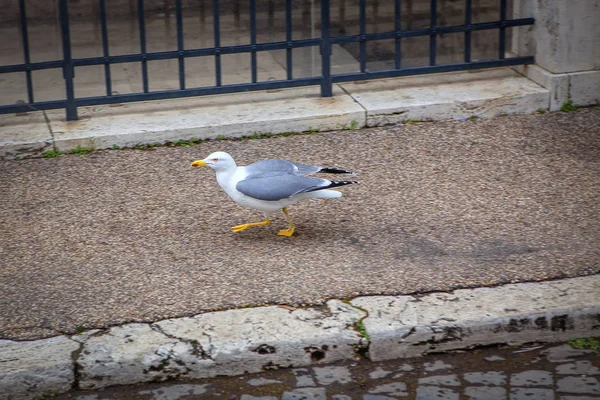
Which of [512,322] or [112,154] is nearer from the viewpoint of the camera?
[512,322]

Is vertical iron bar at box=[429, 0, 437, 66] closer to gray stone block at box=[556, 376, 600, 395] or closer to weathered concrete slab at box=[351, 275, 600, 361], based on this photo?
weathered concrete slab at box=[351, 275, 600, 361]

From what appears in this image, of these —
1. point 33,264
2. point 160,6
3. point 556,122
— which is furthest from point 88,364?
point 160,6

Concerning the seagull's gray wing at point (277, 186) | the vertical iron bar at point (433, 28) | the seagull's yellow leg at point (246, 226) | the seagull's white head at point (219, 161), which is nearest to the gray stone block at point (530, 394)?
the seagull's gray wing at point (277, 186)

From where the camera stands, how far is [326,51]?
276 inches

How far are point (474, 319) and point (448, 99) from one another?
9.83ft

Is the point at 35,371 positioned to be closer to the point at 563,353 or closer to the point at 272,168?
the point at 272,168

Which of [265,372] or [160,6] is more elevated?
[160,6]

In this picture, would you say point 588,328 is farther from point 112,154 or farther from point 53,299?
point 112,154

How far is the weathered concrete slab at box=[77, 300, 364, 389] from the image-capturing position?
414 centimetres

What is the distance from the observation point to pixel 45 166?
631cm

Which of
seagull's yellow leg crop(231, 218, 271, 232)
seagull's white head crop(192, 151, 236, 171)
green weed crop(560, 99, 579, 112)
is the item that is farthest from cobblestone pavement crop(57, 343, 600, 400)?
green weed crop(560, 99, 579, 112)

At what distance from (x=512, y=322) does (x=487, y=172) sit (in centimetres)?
190

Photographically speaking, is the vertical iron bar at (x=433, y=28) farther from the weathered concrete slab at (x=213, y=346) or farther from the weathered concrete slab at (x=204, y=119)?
the weathered concrete slab at (x=213, y=346)

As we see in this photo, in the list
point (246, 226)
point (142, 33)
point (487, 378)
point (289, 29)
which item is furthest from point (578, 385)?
point (142, 33)
